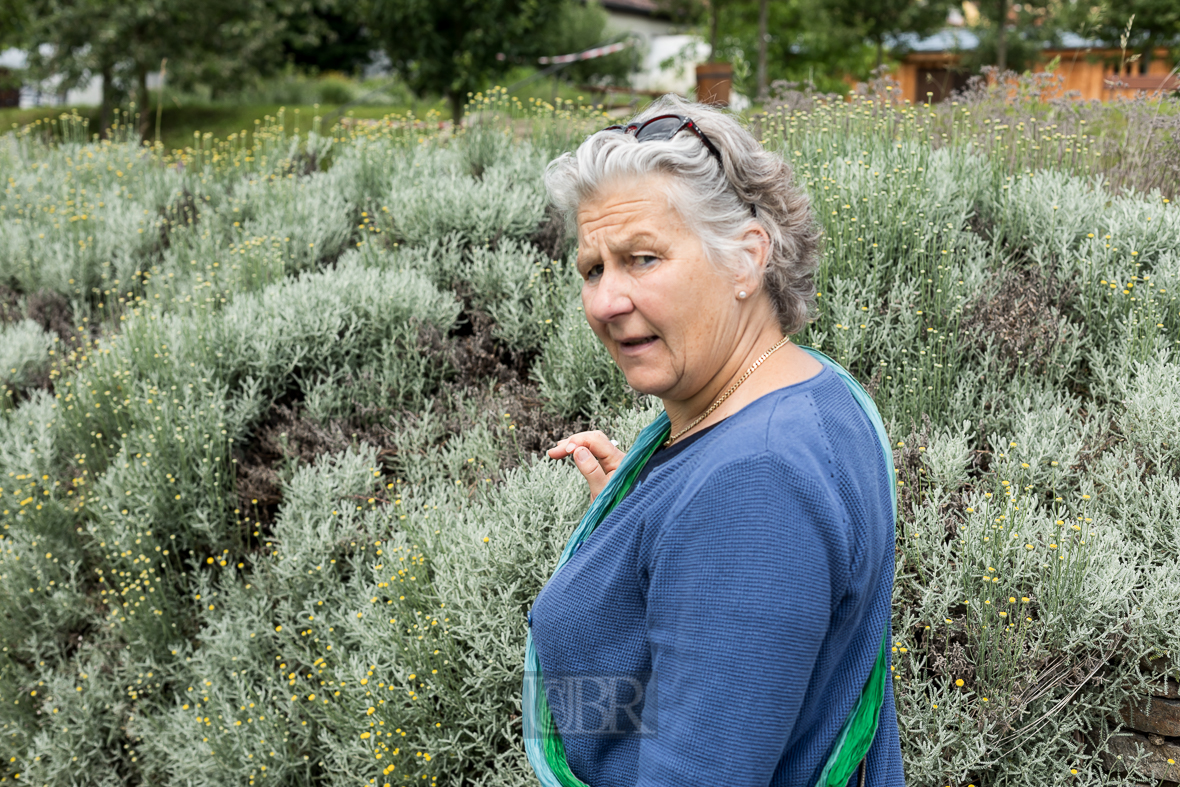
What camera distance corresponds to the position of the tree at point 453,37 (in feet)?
49.5

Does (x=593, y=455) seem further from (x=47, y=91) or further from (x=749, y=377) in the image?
(x=47, y=91)

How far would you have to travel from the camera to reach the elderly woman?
1247mm

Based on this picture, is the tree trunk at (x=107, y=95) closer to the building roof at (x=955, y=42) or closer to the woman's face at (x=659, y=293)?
the building roof at (x=955, y=42)

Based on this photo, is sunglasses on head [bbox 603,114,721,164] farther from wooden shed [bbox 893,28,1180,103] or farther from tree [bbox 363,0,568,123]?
wooden shed [bbox 893,28,1180,103]

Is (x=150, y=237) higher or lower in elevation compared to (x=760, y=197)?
lower

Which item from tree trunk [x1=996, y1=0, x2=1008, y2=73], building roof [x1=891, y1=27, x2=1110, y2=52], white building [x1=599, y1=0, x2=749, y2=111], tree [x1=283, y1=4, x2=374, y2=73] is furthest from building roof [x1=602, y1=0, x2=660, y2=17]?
tree trunk [x1=996, y1=0, x2=1008, y2=73]

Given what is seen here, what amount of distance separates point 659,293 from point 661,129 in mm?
298

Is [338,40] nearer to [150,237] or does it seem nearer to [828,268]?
[150,237]

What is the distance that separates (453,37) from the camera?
51.2 feet

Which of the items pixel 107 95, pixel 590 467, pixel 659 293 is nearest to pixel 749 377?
pixel 659 293

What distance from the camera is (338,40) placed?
99.6 ft

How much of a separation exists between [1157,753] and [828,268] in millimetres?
2231

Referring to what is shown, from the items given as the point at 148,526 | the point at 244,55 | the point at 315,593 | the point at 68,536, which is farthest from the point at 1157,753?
the point at 244,55

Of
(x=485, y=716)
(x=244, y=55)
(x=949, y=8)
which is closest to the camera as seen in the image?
(x=485, y=716)
